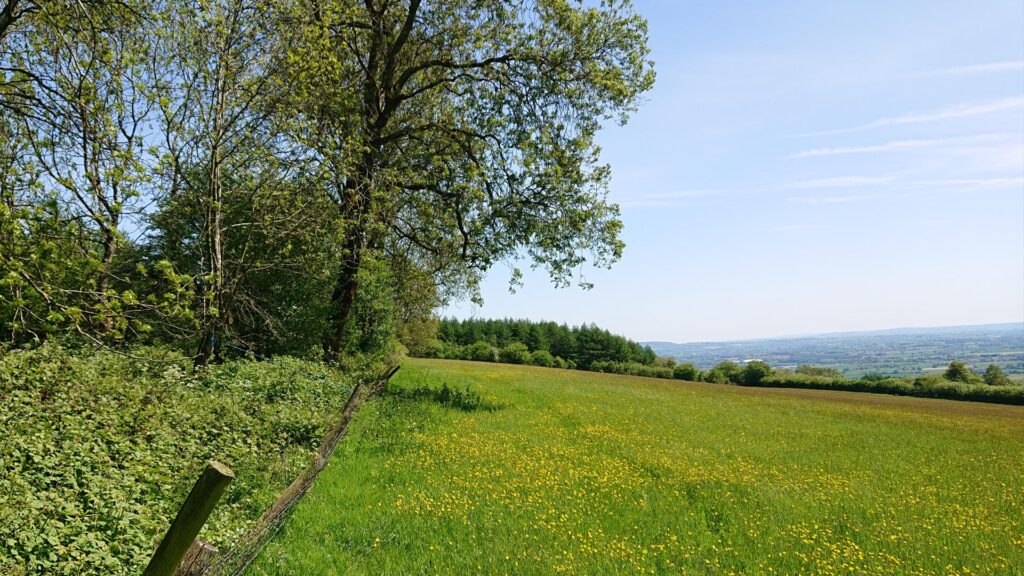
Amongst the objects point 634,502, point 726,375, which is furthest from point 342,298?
point 726,375

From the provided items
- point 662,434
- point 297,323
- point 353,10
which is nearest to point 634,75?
point 353,10

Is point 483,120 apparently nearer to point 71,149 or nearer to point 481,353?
point 71,149

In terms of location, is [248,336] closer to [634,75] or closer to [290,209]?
[290,209]

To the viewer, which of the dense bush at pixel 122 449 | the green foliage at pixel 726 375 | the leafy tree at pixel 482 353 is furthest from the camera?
the leafy tree at pixel 482 353

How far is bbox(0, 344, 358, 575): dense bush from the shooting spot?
209 inches

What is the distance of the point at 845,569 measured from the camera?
7.11 m

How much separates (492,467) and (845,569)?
6.38 m

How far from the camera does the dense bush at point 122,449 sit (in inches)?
209

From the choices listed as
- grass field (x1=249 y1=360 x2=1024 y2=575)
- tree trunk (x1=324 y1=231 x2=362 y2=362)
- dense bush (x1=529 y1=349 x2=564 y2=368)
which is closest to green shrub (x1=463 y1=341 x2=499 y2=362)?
dense bush (x1=529 y1=349 x2=564 y2=368)

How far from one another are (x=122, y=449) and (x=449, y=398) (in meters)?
12.7

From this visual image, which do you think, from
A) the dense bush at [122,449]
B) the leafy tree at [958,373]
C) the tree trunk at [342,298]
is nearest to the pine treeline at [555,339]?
the leafy tree at [958,373]

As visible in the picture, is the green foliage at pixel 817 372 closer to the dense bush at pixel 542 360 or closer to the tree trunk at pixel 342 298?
the dense bush at pixel 542 360

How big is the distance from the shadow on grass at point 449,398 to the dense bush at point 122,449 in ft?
18.5

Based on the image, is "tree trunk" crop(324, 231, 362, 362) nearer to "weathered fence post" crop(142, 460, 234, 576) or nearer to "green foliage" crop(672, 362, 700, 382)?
"weathered fence post" crop(142, 460, 234, 576)
